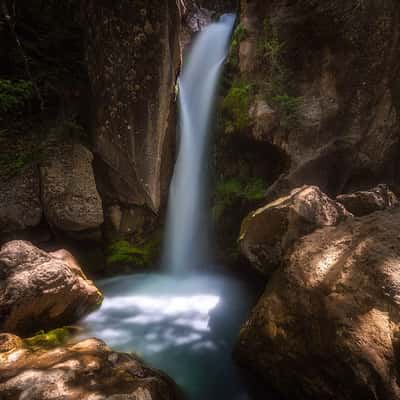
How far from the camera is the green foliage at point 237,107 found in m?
6.85

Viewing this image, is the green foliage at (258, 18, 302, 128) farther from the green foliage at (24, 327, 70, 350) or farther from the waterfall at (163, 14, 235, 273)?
the green foliage at (24, 327, 70, 350)

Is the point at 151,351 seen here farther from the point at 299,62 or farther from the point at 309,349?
the point at 299,62

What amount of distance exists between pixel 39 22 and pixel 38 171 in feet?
9.91

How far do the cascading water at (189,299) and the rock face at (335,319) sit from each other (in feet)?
1.84

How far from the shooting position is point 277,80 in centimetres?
675

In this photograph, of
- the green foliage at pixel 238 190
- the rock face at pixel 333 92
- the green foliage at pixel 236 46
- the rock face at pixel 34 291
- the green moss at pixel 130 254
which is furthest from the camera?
the green foliage at pixel 236 46

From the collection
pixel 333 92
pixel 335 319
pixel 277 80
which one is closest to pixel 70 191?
pixel 335 319

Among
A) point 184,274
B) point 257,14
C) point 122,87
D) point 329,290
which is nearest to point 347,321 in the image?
point 329,290

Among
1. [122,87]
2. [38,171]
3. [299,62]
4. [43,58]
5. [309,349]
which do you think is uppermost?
[299,62]

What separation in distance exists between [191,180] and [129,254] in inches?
98.6

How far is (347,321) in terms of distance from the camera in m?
2.32

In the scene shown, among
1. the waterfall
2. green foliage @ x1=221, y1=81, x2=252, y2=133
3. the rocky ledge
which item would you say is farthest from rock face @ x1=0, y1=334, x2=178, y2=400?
green foliage @ x1=221, y1=81, x2=252, y2=133

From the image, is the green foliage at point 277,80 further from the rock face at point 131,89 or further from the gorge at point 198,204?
the rock face at point 131,89

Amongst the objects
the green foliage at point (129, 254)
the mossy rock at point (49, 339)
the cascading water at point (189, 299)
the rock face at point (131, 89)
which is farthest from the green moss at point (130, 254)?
the mossy rock at point (49, 339)
